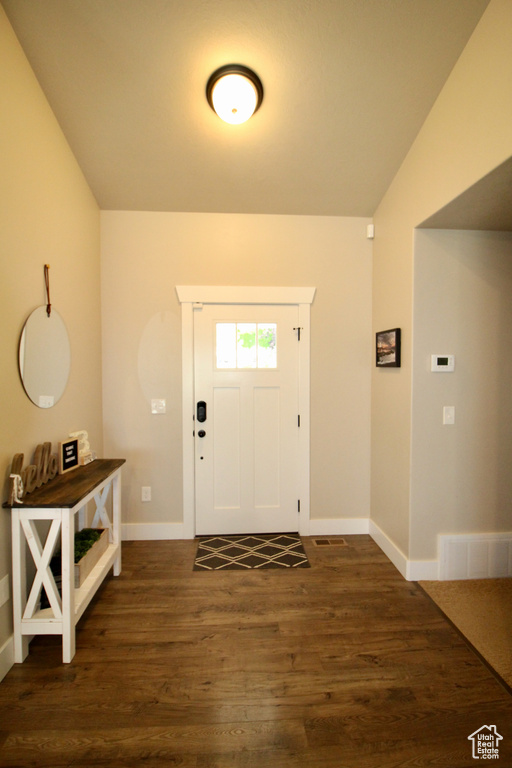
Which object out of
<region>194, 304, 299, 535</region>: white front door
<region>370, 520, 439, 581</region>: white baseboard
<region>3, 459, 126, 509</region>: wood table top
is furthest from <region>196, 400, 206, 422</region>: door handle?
<region>370, 520, 439, 581</region>: white baseboard

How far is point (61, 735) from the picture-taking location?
51.0 inches

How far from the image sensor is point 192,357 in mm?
2771

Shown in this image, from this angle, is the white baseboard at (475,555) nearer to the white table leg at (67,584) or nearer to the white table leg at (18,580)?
the white table leg at (67,584)

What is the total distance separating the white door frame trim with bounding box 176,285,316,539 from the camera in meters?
2.74

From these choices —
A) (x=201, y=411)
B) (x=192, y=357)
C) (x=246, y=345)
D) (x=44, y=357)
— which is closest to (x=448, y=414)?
(x=246, y=345)

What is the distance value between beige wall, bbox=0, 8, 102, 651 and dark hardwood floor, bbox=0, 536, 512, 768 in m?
0.49

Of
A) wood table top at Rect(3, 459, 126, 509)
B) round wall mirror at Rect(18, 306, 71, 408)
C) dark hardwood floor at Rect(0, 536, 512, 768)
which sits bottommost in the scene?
dark hardwood floor at Rect(0, 536, 512, 768)

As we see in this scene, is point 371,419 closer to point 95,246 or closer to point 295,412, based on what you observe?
point 295,412

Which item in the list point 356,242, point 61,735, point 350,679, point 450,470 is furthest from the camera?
point 356,242

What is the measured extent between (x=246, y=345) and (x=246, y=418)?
607mm

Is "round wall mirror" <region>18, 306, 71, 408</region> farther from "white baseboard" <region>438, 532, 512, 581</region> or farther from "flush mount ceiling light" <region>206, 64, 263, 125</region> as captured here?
"white baseboard" <region>438, 532, 512, 581</region>

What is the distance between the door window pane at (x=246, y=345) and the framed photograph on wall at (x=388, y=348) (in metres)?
0.82

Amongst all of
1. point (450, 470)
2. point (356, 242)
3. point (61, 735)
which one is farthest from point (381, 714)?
point (356, 242)

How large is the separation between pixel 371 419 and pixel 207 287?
5.73ft
